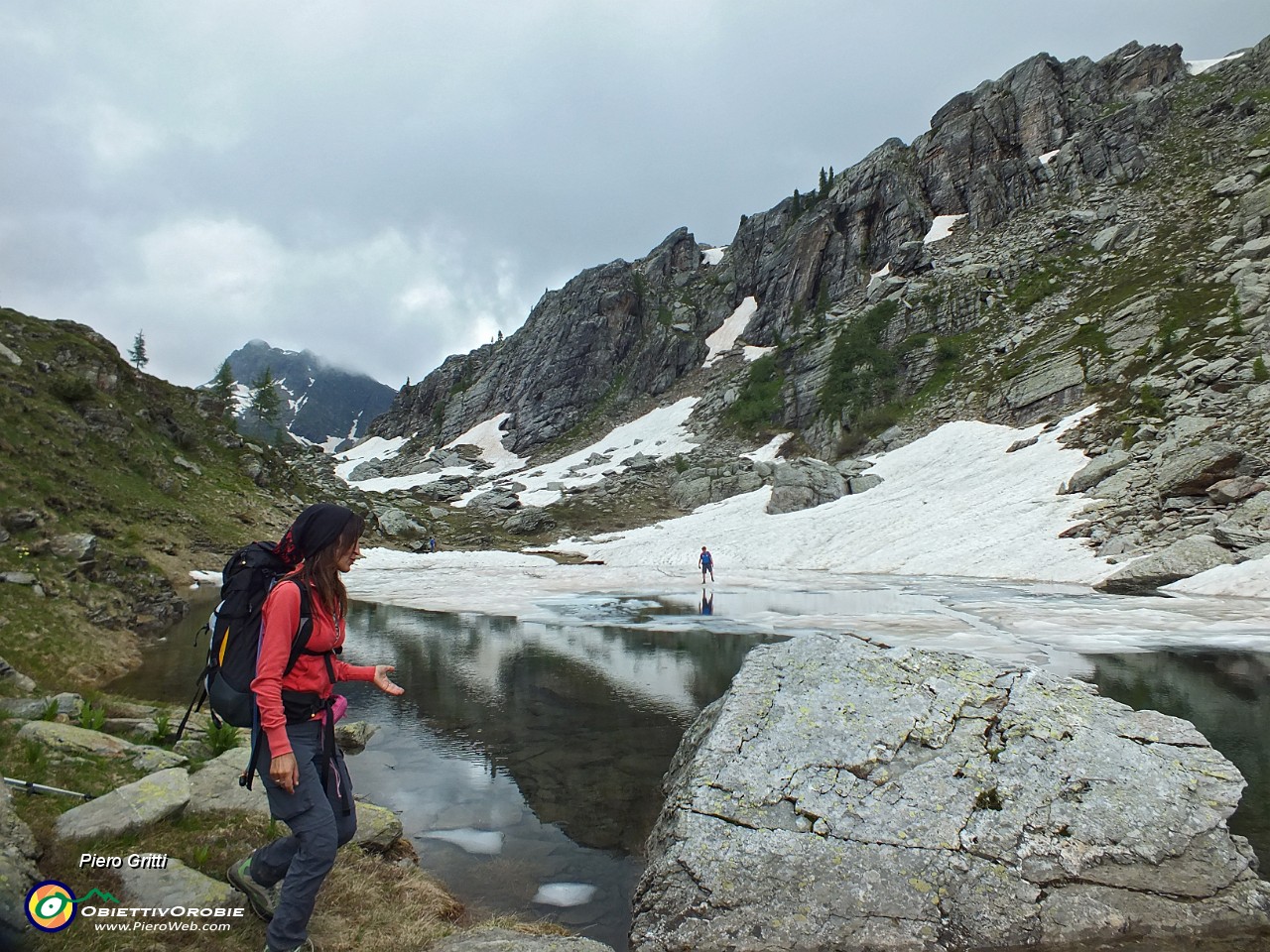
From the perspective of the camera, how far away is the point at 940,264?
88.8m

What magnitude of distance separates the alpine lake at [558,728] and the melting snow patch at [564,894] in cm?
2

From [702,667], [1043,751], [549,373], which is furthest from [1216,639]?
[549,373]

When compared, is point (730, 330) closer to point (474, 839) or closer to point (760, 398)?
point (760, 398)

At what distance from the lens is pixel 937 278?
85375 millimetres

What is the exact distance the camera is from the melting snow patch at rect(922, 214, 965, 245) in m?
94.8

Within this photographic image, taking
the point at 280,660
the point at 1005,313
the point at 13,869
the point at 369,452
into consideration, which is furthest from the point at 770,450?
the point at 369,452

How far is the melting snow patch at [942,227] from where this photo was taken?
94.8m

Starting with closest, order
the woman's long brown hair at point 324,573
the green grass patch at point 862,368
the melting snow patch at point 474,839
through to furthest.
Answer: the woman's long brown hair at point 324,573
the melting snow patch at point 474,839
the green grass patch at point 862,368

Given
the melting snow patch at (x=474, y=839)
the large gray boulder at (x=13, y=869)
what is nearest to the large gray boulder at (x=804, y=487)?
the melting snow patch at (x=474, y=839)

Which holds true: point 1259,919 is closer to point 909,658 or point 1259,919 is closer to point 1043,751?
point 1043,751

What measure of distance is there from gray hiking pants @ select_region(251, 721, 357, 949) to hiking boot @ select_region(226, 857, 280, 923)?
0.06 meters

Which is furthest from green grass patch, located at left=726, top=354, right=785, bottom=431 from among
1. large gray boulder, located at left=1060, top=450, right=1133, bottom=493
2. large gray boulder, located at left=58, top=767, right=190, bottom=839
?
large gray boulder, located at left=58, top=767, right=190, bottom=839

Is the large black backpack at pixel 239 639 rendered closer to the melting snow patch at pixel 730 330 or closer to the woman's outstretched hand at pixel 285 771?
the woman's outstretched hand at pixel 285 771

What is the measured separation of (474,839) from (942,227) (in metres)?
110
